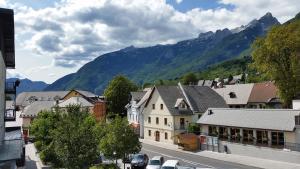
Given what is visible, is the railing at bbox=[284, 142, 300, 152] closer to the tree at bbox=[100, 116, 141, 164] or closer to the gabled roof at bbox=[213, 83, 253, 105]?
the tree at bbox=[100, 116, 141, 164]

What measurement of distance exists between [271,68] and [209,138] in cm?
1692

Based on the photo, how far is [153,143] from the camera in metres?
71.8

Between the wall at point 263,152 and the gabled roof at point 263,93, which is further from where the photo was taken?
the gabled roof at point 263,93

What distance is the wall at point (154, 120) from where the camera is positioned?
70.2 meters

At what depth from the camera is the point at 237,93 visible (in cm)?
9131

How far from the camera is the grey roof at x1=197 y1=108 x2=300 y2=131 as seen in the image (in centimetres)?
4875

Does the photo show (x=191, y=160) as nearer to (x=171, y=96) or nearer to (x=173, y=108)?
(x=173, y=108)

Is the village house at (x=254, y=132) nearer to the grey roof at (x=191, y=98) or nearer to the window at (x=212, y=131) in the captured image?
the window at (x=212, y=131)

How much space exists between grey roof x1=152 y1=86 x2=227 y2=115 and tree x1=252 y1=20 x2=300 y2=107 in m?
13.1

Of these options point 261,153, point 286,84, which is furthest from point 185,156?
point 286,84

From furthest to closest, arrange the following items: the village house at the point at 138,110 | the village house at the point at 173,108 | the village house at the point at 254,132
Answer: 1. the village house at the point at 138,110
2. the village house at the point at 173,108
3. the village house at the point at 254,132

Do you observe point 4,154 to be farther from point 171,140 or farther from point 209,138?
point 171,140

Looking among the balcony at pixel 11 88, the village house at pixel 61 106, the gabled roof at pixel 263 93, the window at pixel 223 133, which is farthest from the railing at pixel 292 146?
the gabled roof at pixel 263 93

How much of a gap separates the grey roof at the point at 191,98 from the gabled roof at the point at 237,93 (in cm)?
1023
